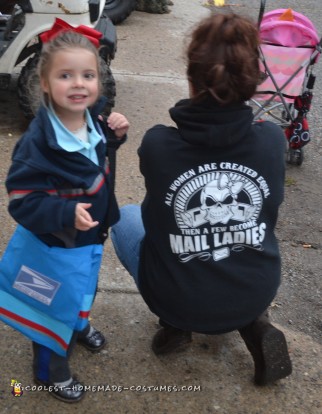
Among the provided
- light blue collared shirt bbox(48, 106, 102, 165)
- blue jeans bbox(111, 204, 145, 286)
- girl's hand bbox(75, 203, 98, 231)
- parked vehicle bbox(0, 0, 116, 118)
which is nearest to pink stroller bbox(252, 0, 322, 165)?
parked vehicle bbox(0, 0, 116, 118)

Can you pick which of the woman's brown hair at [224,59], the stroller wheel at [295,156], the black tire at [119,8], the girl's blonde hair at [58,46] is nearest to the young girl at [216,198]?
the woman's brown hair at [224,59]

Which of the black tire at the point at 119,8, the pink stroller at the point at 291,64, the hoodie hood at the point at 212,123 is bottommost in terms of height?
the black tire at the point at 119,8

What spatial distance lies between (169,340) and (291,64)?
2.77 m

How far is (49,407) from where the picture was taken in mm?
2205

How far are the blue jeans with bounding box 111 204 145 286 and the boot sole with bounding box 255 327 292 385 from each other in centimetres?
58

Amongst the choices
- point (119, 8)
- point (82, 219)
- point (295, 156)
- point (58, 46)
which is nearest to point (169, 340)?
point (82, 219)

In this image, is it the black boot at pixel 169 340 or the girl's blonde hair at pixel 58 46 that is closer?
the girl's blonde hair at pixel 58 46

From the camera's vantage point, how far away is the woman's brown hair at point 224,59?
183 cm

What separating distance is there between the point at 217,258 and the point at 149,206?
31cm

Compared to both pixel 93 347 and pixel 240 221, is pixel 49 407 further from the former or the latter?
pixel 240 221

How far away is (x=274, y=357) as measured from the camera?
7.36ft

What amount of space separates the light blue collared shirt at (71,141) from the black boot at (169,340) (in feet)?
2.71

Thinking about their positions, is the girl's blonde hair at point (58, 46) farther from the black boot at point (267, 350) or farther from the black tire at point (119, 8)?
the black tire at point (119, 8)

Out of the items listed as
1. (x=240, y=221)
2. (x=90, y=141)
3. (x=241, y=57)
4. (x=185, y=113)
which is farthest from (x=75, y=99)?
(x=240, y=221)
